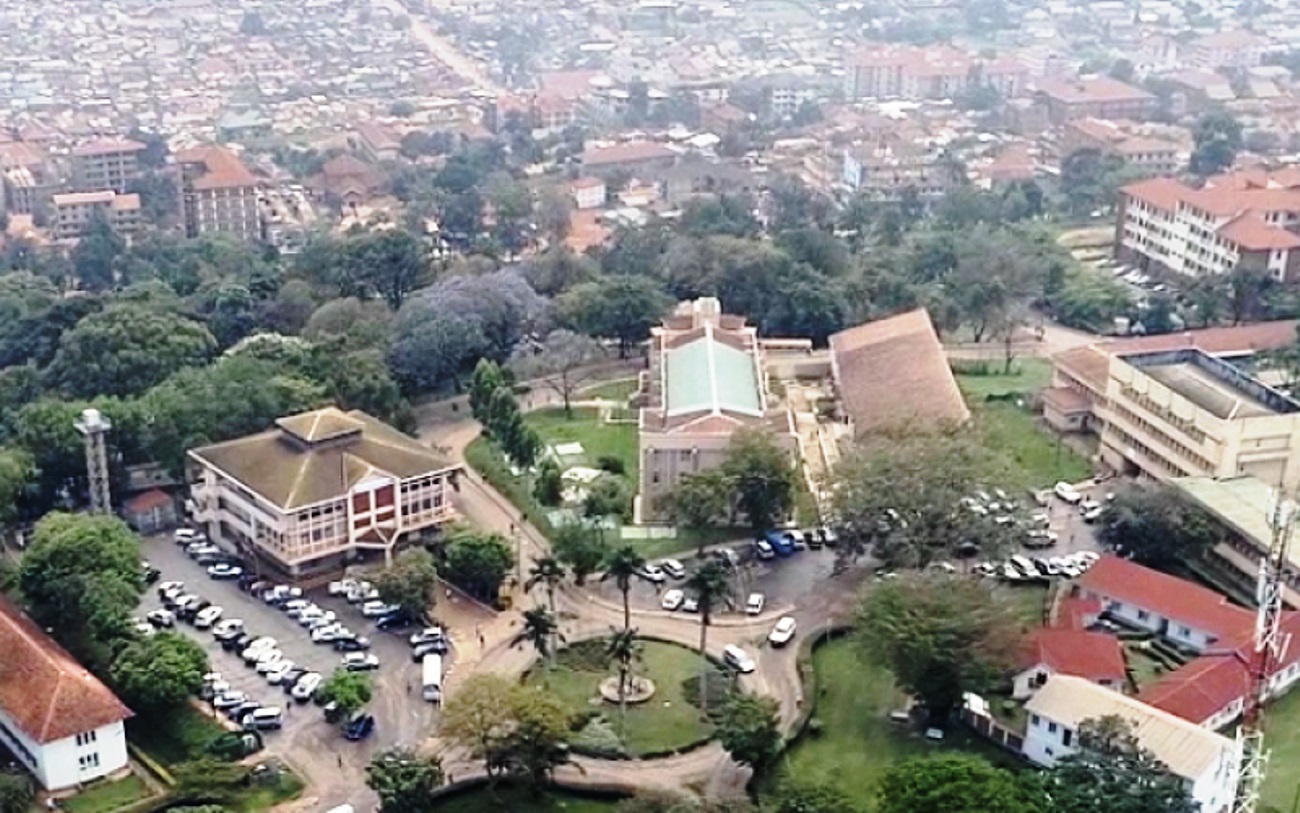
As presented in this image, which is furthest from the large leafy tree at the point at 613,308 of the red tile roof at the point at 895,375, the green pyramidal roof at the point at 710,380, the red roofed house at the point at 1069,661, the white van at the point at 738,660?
the red roofed house at the point at 1069,661

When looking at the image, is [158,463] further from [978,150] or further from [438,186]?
[978,150]

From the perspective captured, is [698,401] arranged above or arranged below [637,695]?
above

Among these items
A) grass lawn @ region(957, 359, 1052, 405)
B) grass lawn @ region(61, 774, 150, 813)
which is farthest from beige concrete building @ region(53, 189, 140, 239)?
grass lawn @ region(61, 774, 150, 813)

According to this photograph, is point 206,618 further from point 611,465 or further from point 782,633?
point 782,633

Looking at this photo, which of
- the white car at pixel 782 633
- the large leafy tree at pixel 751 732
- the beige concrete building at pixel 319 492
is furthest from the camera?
the beige concrete building at pixel 319 492

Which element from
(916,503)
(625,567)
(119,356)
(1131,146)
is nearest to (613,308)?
(119,356)

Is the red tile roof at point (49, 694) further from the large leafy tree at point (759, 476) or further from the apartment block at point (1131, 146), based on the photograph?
the apartment block at point (1131, 146)
